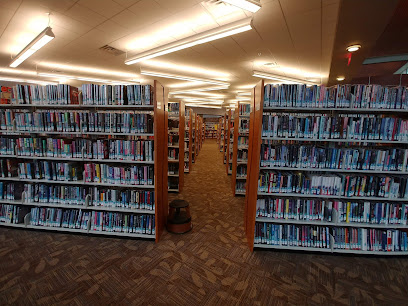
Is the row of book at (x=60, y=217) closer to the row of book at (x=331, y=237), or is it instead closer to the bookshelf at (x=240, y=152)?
the row of book at (x=331, y=237)

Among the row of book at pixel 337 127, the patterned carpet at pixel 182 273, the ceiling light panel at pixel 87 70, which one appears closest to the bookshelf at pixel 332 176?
the row of book at pixel 337 127

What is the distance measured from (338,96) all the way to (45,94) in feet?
13.2

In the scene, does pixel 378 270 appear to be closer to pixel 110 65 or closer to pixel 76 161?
pixel 76 161

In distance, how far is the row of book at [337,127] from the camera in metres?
2.18

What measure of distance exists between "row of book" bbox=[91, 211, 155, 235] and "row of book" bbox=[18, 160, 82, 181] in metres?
0.66

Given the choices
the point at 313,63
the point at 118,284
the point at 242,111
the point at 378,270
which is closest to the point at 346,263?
the point at 378,270

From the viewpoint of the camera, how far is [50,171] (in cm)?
267

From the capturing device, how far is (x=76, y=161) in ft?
9.11

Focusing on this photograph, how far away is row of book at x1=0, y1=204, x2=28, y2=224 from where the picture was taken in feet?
9.17

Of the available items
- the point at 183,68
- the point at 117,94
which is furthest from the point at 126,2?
the point at 183,68

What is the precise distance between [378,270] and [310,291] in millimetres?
1065

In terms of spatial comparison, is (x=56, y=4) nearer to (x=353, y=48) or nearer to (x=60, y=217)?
(x=60, y=217)

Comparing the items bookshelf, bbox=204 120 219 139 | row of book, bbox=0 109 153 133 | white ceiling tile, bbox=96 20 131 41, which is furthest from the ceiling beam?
bookshelf, bbox=204 120 219 139

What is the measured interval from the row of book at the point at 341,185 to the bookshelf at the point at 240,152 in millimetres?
2077
